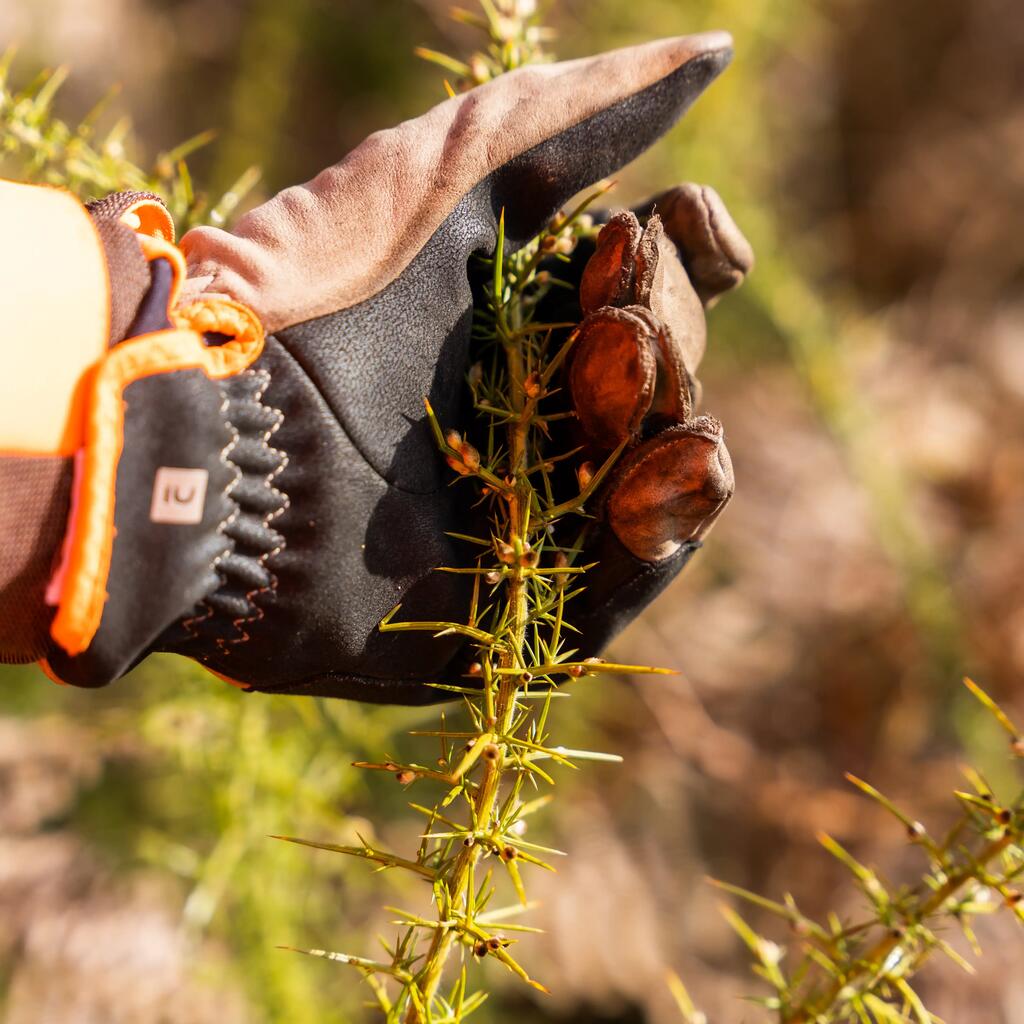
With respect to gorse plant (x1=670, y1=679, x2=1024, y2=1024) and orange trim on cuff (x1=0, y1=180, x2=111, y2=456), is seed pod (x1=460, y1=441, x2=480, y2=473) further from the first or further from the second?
gorse plant (x1=670, y1=679, x2=1024, y2=1024)

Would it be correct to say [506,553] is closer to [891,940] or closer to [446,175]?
[446,175]

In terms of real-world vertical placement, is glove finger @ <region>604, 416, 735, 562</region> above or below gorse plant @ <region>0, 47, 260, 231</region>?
above

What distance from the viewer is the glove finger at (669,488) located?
53 cm

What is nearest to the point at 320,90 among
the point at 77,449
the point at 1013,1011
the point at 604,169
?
the point at 604,169

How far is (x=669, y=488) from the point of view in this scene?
55 cm

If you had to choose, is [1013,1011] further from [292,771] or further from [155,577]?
[155,577]

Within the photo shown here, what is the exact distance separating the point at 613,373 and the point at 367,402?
0.48 feet

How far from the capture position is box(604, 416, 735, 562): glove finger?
534 millimetres

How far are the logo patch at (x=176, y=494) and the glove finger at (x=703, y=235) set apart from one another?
350mm

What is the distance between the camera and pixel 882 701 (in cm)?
191

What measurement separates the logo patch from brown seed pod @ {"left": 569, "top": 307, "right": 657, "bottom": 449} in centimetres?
22

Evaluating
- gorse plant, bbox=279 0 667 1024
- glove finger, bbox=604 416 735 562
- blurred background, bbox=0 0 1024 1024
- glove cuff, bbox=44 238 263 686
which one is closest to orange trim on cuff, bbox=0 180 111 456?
glove cuff, bbox=44 238 263 686

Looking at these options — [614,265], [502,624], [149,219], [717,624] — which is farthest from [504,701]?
[717,624]

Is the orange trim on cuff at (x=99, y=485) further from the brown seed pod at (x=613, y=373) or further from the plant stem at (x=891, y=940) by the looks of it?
the plant stem at (x=891, y=940)
